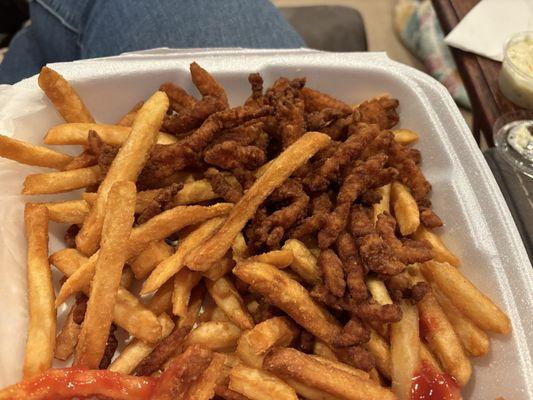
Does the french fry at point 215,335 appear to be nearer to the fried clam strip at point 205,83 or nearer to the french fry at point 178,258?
the french fry at point 178,258

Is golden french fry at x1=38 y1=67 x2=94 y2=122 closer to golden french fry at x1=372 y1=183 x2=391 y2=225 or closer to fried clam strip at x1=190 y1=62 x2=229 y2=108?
fried clam strip at x1=190 y1=62 x2=229 y2=108

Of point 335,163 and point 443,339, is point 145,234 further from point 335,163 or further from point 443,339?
point 443,339

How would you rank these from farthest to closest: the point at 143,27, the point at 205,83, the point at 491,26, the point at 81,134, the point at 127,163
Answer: the point at 491,26 → the point at 143,27 → the point at 205,83 → the point at 81,134 → the point at 127,163

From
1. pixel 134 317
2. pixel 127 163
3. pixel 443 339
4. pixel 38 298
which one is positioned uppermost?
pixel 127 163

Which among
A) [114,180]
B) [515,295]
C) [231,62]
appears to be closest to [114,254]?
[114,180]

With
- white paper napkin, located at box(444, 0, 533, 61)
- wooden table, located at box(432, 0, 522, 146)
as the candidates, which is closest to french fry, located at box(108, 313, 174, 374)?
wooden table, located at box(432, 0, 522, 146)

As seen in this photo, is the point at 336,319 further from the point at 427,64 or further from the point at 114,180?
the point at 427,64

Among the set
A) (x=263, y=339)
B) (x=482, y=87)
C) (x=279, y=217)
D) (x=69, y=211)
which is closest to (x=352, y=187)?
(x=279, y=217)
